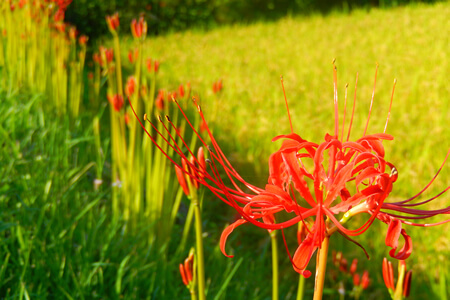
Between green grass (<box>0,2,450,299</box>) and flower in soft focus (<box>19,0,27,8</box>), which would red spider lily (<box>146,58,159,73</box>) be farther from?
flower in soft focus (<box>19,0,27,8</box>)

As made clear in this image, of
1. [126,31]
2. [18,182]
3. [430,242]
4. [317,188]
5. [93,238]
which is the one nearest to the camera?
[317,188]

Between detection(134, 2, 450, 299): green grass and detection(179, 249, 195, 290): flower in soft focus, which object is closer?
detection(179, 249, 195, 290): flower in soft focus

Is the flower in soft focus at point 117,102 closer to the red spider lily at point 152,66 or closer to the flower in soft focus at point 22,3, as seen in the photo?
the red spider lily at point 152,66

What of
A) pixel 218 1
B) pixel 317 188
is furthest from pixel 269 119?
pixel 218 1

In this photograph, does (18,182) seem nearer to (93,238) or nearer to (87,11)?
(93,238)

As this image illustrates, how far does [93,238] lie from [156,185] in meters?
0.40

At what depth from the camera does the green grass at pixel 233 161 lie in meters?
1.93

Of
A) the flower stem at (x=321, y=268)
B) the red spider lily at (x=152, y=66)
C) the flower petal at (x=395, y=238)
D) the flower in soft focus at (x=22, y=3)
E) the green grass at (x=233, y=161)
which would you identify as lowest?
the green grass at (x=233, y=161)

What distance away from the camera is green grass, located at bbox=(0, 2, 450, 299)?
1.93 m

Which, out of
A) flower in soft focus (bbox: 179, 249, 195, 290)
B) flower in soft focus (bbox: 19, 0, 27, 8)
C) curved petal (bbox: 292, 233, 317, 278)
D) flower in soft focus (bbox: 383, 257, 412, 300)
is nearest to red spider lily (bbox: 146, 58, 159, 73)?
flower in soft focus (bbox: 179, 249, 195, 290)

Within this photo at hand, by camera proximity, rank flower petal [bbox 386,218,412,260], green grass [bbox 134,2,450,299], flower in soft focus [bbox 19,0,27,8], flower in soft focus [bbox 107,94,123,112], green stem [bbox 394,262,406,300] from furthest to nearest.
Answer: flower in soft focus [bbox 19,0,27,8] < green grass [bbox 134,2,450,299] < flower in soft focus [bbox 107,94,123,112] < green stem [bbox 394,262,406,300] < flower petal [bbox 386,218,412,260]

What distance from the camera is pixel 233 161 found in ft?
11.1

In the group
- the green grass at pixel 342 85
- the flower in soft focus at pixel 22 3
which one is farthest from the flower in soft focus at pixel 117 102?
A: the flower in soft focus at pixel 22 3

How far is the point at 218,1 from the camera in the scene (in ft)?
37.2
